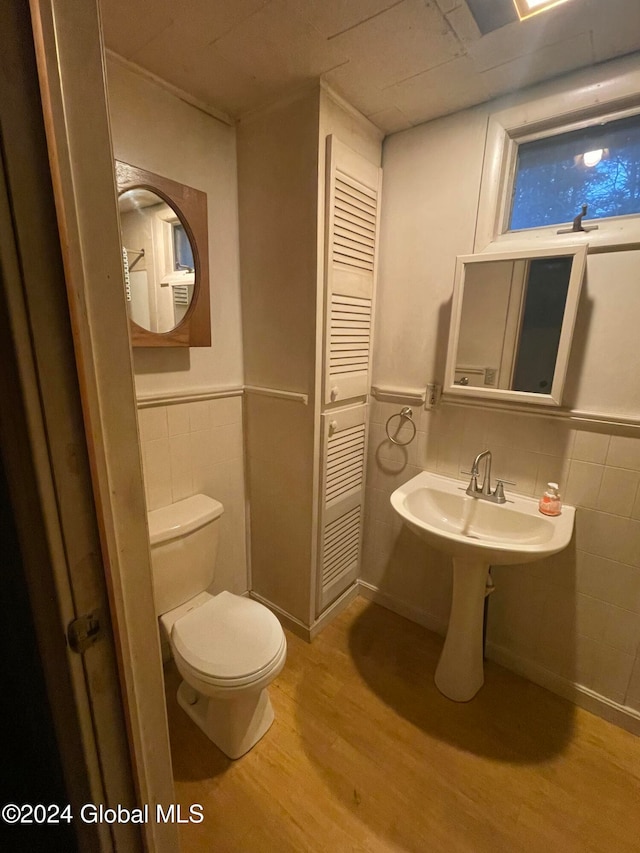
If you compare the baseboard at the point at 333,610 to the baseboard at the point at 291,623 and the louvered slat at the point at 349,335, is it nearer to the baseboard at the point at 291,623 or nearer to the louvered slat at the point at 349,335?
the baseboard at the point at 291,623

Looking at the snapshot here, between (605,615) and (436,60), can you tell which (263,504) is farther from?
(436,60)

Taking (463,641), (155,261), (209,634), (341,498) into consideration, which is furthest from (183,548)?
(463,641)

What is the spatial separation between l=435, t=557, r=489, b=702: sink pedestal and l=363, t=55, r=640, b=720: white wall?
0.69ft

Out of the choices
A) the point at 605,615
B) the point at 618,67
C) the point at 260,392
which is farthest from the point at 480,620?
the point at 618,67

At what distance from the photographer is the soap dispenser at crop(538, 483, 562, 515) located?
4.60ft

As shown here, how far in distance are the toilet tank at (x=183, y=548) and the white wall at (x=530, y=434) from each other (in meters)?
0.88

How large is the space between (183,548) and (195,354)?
30.6 inches

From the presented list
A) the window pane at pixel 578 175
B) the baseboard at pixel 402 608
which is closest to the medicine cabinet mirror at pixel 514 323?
the window pane at pixel 578 175

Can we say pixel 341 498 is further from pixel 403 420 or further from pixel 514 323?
pixel 514 323

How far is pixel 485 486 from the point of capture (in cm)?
155

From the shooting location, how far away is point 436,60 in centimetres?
119

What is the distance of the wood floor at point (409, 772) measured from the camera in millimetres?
1143

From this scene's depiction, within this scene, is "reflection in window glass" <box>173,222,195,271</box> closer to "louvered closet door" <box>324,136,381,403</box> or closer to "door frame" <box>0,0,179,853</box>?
"louvered closet door" <box>324,136,381,403</box>

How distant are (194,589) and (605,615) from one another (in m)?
1.59
